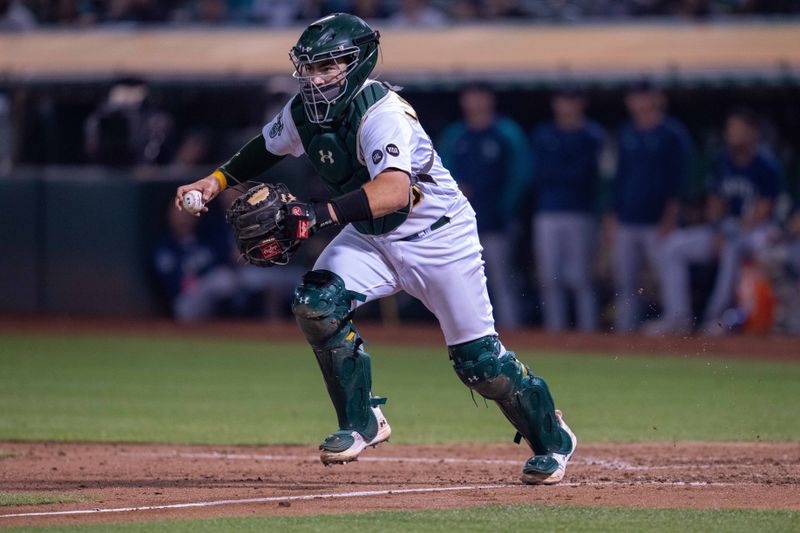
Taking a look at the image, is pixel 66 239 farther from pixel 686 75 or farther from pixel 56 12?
pixel 686 75

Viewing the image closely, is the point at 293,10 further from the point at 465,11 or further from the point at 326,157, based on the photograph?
the point at 326,157

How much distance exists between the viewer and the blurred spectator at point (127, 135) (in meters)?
16.1

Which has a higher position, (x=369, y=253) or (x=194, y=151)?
(x=369, y=253)

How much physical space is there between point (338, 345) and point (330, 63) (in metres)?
1.22

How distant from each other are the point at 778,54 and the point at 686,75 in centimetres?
92

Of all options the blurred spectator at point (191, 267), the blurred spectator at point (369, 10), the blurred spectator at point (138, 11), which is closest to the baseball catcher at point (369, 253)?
the blurred spectator at point (191, 267)

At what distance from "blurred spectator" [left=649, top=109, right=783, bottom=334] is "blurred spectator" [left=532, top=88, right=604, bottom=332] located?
0.88 meters

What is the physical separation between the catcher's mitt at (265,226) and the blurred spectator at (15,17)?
13.1 metres

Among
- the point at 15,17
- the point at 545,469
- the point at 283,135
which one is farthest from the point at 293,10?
the point at 545,469

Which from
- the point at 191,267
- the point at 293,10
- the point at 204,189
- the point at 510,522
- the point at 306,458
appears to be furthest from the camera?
the point at 293,10

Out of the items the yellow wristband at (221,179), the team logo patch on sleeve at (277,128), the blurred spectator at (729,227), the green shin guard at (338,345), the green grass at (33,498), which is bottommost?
the blurred spectator at (729,227)

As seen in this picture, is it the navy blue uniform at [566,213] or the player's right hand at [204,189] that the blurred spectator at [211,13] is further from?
the player's right hand at [204,189]

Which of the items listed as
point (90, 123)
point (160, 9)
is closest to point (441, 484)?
point (90, 123)

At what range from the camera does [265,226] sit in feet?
18.7
